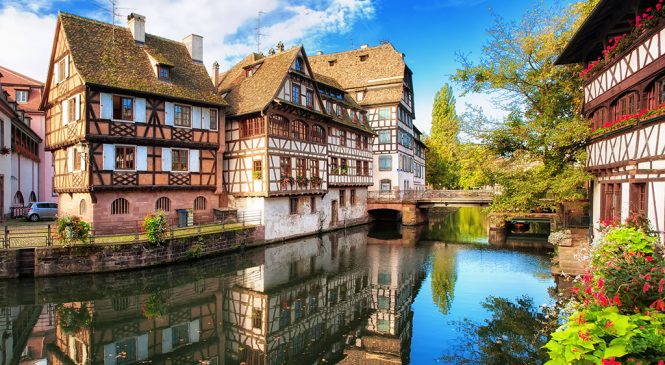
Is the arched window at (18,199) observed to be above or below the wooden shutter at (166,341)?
above

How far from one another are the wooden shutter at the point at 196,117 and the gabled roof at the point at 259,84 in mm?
2602

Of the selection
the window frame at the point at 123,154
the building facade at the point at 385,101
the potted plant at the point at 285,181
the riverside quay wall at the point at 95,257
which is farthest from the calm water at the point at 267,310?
the building facade at the point at 385,101

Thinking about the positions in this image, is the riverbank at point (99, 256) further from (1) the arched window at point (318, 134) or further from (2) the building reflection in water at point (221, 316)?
(1) the arched window at point (318, 134)

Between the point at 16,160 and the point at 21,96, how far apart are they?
411 inches

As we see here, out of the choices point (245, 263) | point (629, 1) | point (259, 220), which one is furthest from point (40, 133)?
point (629, 1)

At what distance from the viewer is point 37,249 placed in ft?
55.2

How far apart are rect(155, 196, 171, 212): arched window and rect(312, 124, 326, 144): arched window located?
11109 millimetres

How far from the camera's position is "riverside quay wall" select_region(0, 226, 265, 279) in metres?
16.8

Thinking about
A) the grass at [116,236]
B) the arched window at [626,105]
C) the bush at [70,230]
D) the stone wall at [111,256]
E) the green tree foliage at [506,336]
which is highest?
the arched window at [626,105]

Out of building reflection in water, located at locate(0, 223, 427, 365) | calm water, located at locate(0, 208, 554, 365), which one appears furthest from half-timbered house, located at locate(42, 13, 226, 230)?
building reflection in water, located at locate(0, 223, 427, 365)

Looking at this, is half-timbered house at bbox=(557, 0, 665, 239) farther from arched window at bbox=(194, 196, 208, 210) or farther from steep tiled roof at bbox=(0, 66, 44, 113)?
steep tiled roof at bbox=(0, 66, 44, 113)

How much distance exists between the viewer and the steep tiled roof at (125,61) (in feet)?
68.9

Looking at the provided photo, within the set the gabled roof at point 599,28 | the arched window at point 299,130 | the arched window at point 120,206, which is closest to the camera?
the gabled roof at point 599,28

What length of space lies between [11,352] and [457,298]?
1352cm
